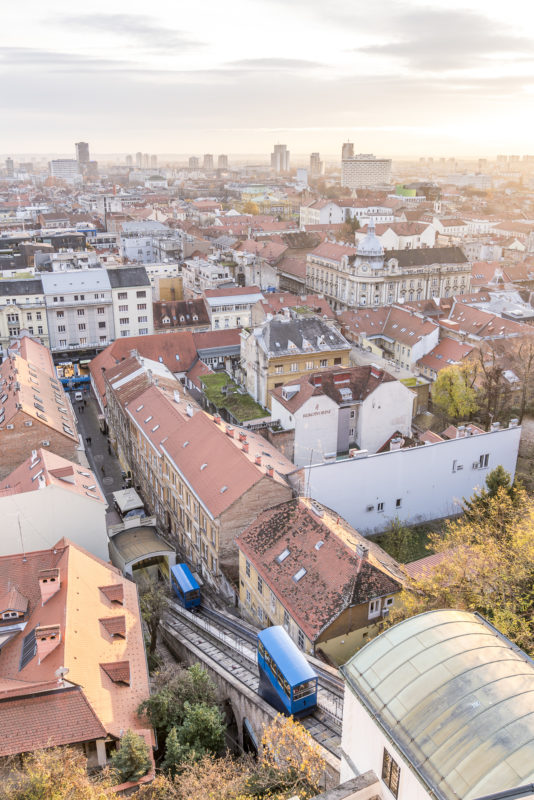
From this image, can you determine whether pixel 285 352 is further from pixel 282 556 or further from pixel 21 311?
pixel 21 311

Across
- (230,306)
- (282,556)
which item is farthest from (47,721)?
(230,306)

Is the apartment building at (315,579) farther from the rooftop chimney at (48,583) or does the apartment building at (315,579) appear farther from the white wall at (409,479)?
the rooftop chimney at (48,583)

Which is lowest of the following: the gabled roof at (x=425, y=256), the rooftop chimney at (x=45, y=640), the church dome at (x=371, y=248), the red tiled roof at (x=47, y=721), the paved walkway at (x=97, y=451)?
the paved walkway at (x=97, y=451)

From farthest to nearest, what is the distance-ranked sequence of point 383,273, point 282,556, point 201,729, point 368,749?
point 383,273
point 282,556
point 201,729
point 368,749

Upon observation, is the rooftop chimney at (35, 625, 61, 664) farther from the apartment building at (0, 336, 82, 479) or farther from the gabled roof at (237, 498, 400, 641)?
the apartment building at (0, 336, 82, 479)

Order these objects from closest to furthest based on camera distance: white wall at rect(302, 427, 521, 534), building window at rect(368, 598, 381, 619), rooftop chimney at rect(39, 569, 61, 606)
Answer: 1. rooftop chimney at rect(39, 569, 61, 606)
2. building window at rect(368, 598, 381, 619)
3. white wall at rect(302, 427, 521, 534)

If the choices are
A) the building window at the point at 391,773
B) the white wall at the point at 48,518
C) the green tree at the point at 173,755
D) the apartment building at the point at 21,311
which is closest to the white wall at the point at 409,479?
the white wall at the point at 48,518

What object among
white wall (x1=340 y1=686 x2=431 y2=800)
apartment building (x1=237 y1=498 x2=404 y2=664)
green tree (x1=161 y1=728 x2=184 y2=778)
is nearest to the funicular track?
apartment building (x1=237 y1=498 x2=404 y2=664)
